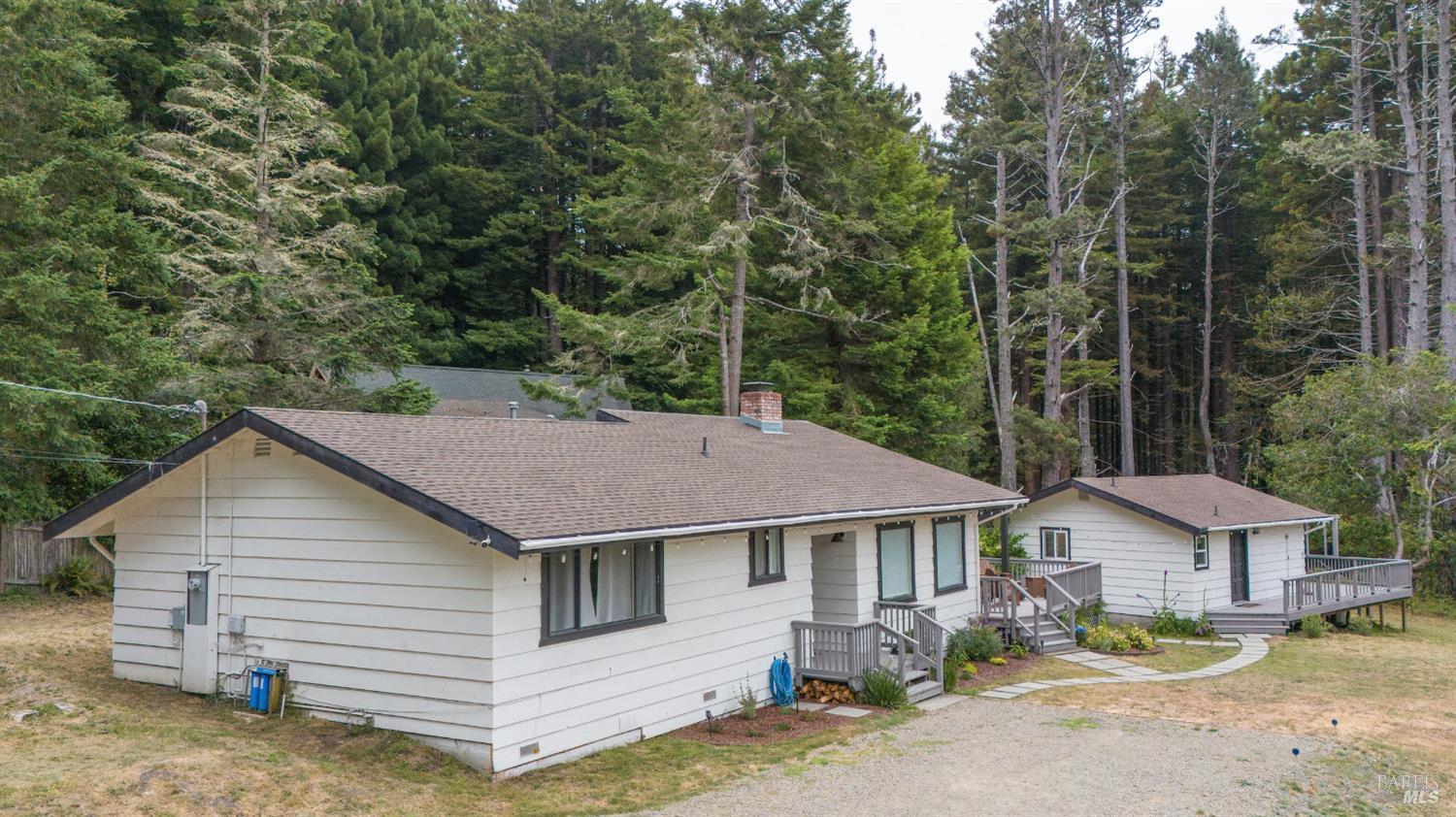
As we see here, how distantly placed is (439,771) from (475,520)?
2.27 metres

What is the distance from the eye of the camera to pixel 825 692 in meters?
12.5

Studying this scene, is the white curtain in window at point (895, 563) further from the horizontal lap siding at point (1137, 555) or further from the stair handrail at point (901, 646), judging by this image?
the horizontal lap siding at point (1137, 555)

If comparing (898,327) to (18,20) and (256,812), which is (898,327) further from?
(256,812)

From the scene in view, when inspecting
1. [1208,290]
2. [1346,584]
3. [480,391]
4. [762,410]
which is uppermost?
[1208,290]

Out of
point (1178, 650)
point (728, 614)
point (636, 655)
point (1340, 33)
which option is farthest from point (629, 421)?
point (1340, 33)

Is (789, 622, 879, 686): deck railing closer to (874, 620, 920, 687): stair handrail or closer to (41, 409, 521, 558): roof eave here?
(874, 620, 920, 687): stair handrail

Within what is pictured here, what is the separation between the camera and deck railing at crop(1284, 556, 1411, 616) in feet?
67.8

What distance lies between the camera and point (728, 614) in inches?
453

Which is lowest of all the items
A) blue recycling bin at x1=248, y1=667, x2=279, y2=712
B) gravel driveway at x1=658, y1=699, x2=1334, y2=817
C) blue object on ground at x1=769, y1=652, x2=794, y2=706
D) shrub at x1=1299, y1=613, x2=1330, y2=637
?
shrub at x1=1299, y1=613, x2=1330, y2=637

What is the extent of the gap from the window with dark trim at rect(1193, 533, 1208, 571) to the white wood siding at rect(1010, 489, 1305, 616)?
129 millimetres

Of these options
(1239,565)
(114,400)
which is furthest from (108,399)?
(1239,565)

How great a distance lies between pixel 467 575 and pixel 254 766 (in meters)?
2.25

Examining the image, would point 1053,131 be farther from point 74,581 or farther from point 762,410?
point 74,581

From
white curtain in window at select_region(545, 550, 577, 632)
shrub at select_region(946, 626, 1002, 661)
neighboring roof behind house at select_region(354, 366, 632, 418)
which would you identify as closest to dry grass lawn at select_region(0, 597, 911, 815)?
white curtain in window at select_region(545, 550, 577, 632)
